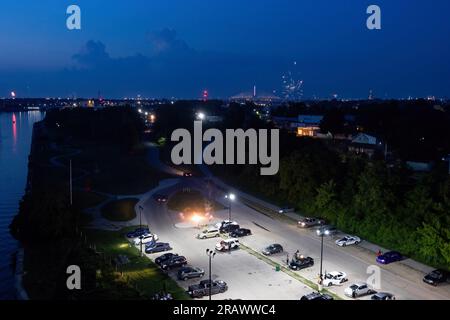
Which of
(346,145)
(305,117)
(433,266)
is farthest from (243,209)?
(305,117)

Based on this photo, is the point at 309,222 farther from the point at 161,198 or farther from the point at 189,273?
the point at 161,198

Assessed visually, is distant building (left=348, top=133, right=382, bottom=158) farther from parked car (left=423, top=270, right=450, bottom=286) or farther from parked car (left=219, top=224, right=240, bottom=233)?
parked car (left=423, top=270, right=450, bottom=286)

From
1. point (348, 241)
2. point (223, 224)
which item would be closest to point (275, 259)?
point (348, 241)

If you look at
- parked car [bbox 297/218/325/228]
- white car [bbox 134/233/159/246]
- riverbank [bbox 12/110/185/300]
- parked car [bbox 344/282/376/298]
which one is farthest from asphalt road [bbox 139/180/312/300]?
parked car [bbox 297/218/325/228]

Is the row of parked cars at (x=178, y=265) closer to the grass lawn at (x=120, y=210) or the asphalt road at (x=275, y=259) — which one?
the asphalt road at (x=275, y=259)

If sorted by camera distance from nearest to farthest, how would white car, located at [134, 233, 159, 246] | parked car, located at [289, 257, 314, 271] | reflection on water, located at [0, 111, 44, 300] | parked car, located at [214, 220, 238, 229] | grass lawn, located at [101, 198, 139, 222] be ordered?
parked car, located at [289, 257, 314, 271] < reflection on water, located at [0, 111, 44, 300] < white car, located at [134, 233, 159, 246] < parked car, located at [214, 220, 238, 229] < grass lawn, located at [101, 198, 139, 222]

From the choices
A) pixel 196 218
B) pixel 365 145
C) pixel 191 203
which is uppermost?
pixel 365 145
